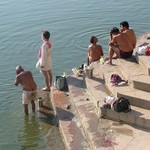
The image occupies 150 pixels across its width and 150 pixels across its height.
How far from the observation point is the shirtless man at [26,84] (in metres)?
10.7

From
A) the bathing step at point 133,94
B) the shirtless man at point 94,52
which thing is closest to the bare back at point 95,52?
→ the shirtless man at point 94,52

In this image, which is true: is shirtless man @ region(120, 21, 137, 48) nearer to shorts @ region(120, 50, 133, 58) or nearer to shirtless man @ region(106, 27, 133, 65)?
shirtless man @ region(106, 27, 133, 65)

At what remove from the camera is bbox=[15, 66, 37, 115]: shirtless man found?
10.7 metres

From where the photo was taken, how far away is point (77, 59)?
51.1 feet

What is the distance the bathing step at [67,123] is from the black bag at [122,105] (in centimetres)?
107

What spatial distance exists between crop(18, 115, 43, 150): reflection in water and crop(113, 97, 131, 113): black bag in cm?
224

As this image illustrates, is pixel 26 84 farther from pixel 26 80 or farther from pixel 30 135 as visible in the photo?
pixel 30 135

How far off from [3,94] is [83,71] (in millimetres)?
2710

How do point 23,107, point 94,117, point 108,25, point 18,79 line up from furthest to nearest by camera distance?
point 108,25 → point 23,107 → point 18,79 → point 94,117

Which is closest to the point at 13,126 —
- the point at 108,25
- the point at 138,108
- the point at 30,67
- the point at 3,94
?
the point at 3,94

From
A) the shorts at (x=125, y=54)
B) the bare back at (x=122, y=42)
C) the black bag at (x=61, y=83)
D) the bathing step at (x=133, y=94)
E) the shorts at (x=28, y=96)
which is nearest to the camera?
the bathing step at (x=133, y=94)

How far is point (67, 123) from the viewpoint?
33.2 ft

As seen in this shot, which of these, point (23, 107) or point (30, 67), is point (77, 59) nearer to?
point (30, 67)

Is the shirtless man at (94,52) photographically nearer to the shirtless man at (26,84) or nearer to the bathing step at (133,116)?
the shirtless man at (26,84)
